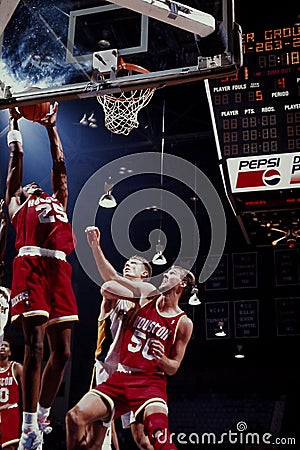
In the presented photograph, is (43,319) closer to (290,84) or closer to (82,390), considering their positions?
(82,390)

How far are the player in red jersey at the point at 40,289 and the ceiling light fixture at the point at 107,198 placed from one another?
0.41 m

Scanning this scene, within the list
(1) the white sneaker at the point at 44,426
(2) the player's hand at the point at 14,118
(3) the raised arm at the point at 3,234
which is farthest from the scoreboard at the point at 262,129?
(1) the white sneaker at the point at 44,426

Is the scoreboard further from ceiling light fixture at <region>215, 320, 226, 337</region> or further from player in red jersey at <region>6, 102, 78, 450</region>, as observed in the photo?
player in red jersey at <region>6, 102, 78, 450</region>

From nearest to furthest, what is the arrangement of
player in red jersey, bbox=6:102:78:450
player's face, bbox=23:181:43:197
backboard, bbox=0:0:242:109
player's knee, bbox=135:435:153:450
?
backboard, bbox=0:0:242:109
player's knee, bbox=135:435:153:450
player in red jersey, bbox=6:102:78:450
player's face, bbox=23:181:43:197

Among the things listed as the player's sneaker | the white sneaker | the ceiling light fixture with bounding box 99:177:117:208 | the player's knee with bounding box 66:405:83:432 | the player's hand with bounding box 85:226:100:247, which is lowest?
the player's sneaker

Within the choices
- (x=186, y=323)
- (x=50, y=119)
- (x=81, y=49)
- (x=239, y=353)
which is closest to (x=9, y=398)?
(x=186, y=323)

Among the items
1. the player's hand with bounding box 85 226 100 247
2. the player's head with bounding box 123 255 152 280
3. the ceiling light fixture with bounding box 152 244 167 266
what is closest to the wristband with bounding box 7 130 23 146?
the player's hand with bounding box 85 226 100 247

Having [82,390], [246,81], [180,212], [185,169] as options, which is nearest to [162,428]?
[82,390]

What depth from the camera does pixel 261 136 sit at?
6508mm

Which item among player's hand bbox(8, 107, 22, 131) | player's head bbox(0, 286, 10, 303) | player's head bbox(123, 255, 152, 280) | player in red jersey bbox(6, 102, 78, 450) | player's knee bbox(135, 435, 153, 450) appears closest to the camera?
player's knee bbox(135, 435, 153, 450)

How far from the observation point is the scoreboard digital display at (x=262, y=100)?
648 cm

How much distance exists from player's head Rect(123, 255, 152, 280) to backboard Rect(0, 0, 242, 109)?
2951mm

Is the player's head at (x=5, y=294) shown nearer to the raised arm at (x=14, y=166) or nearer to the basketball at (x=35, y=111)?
the raised arm at (x=14, y=166)

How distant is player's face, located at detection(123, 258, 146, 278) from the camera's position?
22.0 ft
